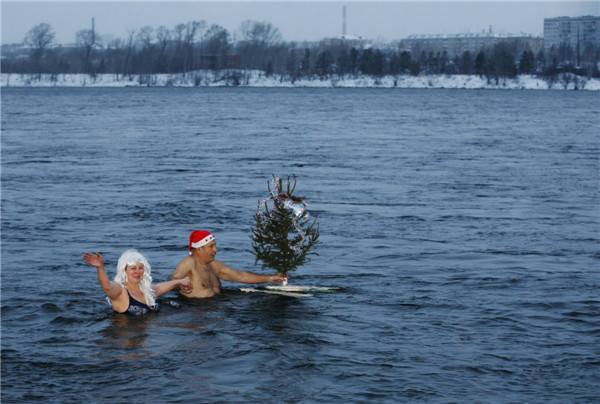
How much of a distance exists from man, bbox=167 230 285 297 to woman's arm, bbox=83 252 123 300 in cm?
117

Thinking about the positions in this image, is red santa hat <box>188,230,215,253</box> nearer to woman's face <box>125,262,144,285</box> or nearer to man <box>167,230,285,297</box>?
man <box>167,230,285,297</box>

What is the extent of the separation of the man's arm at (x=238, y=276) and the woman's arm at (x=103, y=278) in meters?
2.03

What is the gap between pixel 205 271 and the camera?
1330cm

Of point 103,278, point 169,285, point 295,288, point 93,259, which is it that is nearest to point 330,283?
point 295,288

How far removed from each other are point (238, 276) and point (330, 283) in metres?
1.99

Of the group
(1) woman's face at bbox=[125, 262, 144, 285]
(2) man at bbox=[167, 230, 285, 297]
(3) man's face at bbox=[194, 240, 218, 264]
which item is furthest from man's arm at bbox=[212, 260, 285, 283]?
(1) woman's face at bbox=[125, 262, 144, 285]

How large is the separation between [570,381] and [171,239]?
406 inches

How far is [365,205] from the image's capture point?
23.3 metres

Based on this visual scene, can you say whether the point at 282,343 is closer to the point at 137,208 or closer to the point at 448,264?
the point at 448,264

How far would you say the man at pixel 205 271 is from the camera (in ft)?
41.8

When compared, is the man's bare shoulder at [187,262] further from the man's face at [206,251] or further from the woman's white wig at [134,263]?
the woman's white wig at [134,263]

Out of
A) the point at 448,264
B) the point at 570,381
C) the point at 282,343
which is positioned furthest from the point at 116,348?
the point at 448,264

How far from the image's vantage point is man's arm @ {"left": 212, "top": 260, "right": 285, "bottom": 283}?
13.5 m

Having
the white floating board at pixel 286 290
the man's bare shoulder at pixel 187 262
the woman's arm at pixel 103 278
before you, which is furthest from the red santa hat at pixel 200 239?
the white floating board at pixel 286 290
